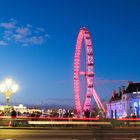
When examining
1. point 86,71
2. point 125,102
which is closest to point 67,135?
point 86,71

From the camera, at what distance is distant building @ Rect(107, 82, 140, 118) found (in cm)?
14375

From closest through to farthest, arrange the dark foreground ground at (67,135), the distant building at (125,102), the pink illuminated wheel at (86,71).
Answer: the dark foreground ground at (67,135), the pink illuminated wheel at (86,71), the distant building at (125,102)

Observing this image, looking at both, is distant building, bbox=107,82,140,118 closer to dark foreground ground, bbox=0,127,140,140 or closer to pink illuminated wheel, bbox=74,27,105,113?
pink illuminated wheel, bbox=74,27,105,113

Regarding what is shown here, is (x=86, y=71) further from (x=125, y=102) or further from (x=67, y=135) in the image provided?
(x=125, y=102)

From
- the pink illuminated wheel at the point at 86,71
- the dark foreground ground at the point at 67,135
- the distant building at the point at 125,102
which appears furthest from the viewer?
the distant building at the point at 125,102

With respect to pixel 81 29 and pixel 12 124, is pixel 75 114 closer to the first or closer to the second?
pixel 81 29

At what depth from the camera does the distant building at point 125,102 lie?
14375 centimetres

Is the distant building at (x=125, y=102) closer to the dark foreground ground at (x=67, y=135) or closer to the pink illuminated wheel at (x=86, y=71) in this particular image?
the pink illuminated wheel at (x=86, y=71)

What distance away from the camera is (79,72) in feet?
227

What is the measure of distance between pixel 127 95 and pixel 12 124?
108 meters

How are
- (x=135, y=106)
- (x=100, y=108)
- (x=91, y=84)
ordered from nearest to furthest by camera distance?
(x=91, y=84) < (x=100, y=108) < (x=135, y=106)

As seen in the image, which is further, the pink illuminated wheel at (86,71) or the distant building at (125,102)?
the distant building at (125,102)

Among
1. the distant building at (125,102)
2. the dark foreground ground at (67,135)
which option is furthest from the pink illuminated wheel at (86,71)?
the distant building at (125,102)

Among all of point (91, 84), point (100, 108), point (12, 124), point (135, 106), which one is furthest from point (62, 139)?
point (135, 106)
